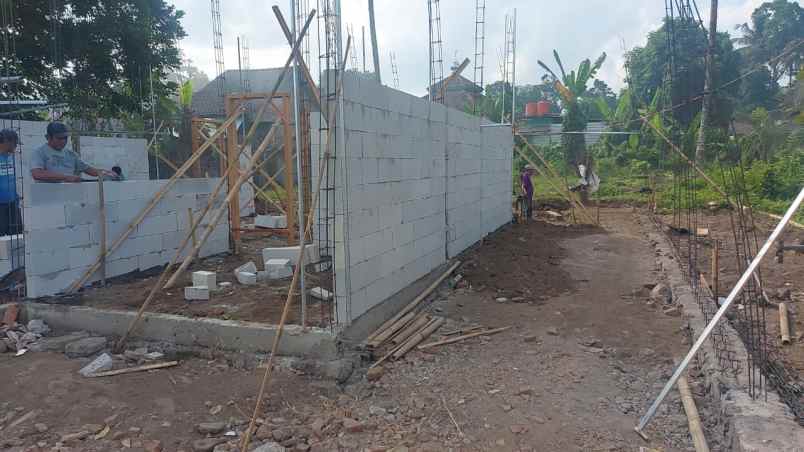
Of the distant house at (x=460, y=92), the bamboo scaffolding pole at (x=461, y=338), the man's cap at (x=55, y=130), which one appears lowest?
the bamboo scaffolding pole at (x=461, y=338)

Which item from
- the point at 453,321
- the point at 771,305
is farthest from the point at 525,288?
the point at 771,305

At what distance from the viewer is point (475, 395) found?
422cm

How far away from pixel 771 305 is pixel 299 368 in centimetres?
545

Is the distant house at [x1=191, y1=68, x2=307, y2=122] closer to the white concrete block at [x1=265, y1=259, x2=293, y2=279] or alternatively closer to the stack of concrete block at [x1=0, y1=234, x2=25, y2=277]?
the stack of concrete block at [x1=0, y1=234, x2=25, y2=277]

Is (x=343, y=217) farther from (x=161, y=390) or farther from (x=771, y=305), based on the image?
(x=771, y=305)

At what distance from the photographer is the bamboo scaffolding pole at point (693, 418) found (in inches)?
132

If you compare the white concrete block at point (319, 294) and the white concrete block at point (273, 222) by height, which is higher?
the white concrete block at point (273, 222)

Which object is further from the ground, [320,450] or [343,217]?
[343,217]

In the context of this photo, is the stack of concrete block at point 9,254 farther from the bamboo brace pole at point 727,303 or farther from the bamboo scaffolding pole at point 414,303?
the bamboo brace pole at point 727,303

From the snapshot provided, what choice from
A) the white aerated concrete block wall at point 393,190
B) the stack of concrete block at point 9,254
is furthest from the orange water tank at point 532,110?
the stack of concrete block at point 9,254

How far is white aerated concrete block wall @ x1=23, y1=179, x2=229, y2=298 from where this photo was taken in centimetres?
583

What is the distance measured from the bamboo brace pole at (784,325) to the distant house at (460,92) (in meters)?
4.80

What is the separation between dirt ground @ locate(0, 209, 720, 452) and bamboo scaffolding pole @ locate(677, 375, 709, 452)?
9cm

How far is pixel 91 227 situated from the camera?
638 cm
